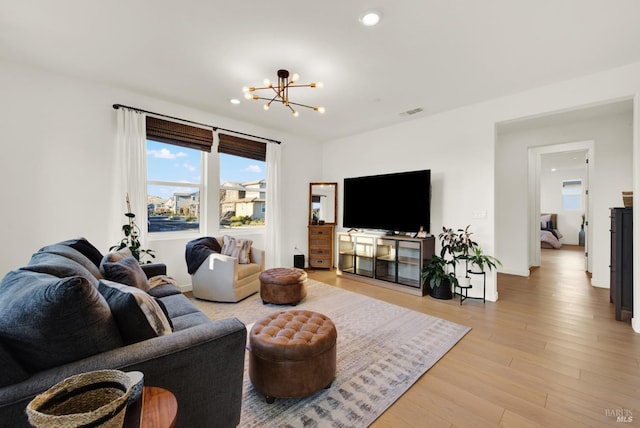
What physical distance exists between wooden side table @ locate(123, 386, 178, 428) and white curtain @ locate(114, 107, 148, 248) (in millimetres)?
3217

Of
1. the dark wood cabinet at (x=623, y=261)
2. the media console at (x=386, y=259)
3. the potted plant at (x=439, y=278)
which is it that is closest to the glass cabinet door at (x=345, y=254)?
the media console at (x=386, y=259)

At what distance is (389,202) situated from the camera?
14.9 feet

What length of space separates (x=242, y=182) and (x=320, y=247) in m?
2.05

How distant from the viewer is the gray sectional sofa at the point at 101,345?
91cm

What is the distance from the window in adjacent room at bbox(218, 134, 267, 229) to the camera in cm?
462

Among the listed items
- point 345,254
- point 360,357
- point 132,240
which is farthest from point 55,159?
point 345,254

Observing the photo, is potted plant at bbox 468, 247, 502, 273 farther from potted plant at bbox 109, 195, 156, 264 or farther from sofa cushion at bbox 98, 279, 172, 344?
potted plant at bbox 109, 195, 156, 264

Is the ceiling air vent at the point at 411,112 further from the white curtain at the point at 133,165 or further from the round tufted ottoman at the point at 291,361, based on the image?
the white curtain at the point at 133,165

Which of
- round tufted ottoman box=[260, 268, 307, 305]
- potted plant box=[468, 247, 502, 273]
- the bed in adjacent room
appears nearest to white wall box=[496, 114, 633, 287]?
potted plant box=[468, 247, 502, 273]

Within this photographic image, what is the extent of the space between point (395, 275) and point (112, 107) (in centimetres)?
463

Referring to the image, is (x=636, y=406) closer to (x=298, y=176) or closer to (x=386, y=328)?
(x=386, y=328)

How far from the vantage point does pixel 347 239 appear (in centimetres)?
505

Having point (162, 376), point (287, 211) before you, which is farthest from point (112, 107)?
point (162, 376)

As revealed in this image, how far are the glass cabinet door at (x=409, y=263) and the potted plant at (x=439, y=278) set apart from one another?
143mm
